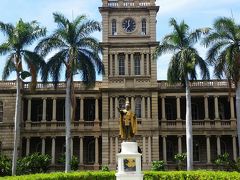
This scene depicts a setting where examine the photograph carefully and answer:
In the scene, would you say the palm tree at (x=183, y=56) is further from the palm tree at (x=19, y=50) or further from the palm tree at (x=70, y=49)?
the palm tree at (x=19, y=50)

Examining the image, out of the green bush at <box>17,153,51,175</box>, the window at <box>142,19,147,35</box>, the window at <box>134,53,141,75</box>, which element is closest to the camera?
the green bush at <box>17,153,51,175</box>

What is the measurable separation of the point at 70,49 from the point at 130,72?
13347 millimetres

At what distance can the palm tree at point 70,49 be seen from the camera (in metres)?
36.2

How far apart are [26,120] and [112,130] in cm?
1002

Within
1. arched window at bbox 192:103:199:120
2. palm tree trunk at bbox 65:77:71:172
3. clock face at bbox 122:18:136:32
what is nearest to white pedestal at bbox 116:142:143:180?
palm tree trunk at bbox 65:77:71:172

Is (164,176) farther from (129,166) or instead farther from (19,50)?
(19,50)

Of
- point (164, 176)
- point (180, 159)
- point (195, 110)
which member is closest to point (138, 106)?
point (180, 159)

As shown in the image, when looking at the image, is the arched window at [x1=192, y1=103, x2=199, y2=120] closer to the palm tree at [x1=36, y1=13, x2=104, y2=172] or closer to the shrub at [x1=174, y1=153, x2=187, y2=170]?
the shrub at [x1=174, y1=153, x2=187, y2=170]

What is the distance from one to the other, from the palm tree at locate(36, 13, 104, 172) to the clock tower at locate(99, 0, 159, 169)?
10842mm

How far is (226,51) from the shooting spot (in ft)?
112

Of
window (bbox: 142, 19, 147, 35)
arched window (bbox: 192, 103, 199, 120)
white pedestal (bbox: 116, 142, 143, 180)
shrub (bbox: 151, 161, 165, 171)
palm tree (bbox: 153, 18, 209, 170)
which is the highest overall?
window (bbox: 142, 19, 147, 35)

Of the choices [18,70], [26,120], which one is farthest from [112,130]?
[18,70]

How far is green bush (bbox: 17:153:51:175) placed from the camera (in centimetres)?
4031

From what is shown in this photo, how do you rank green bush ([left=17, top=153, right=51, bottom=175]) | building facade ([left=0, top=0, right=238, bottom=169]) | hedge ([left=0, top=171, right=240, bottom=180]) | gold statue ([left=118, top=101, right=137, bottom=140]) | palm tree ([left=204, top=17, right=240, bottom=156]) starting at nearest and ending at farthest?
gold statue ([left=118, top=101, right=137, bottom=140]) → hedge ([left=0, top=171, right=240, bottom=180]) → palm tree ([left=204, top=17, right=240, bottom=156]) → green bush ([left=17, top=153, right=51, bottom=175]) → building facade ([left=0, top=0, right=238, bottom=169])
